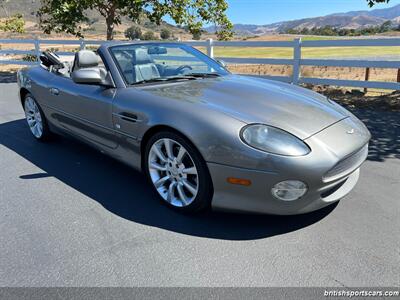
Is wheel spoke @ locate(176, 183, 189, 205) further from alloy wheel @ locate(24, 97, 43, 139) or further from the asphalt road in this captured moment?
alloy wheel @ locate(24, 97, 43, 139)

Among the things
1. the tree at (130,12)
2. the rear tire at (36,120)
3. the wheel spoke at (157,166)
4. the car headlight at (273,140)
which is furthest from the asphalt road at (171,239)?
the tree at (130,12)

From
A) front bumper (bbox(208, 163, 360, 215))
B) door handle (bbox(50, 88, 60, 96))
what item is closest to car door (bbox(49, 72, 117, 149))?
door handle (bbox(50, 88, 60, 96))

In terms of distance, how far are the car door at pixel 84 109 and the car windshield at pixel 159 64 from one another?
0.34m

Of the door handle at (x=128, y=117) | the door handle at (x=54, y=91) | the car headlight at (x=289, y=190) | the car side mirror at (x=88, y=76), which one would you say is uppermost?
the car side mirror at (x=88, y=76)

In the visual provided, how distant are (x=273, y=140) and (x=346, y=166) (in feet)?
2.04

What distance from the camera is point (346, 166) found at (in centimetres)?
274

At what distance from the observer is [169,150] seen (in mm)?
3064

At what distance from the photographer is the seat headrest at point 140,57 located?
3795mm

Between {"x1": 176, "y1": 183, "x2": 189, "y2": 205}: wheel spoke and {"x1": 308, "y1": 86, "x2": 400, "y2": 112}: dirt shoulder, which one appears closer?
{"x1": 176, "y1": 183, "x2": 189, "y2": 205}: wheel spoke

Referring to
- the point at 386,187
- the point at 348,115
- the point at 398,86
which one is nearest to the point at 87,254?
the point at 348,115

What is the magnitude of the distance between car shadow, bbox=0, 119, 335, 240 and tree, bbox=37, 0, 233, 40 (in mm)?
8369

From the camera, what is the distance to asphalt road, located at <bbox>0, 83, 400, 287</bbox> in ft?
7.64

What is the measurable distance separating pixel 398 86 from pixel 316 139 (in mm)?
5167

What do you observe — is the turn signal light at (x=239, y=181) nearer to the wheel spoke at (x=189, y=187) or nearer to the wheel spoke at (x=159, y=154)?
the wheel spoke at (x=189, y=187)
